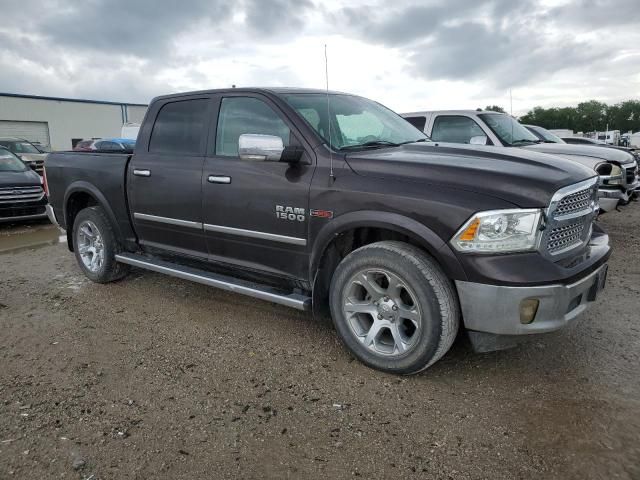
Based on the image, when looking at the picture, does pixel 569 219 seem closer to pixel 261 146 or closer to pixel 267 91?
pixel 261 146

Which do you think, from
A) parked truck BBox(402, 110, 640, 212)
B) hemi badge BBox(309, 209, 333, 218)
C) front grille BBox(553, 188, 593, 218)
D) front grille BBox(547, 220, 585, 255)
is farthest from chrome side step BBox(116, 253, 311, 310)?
parked truck BBox(402, 110, 640, 212)

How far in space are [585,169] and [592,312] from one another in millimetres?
1506

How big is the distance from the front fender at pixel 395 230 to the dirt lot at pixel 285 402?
777mm

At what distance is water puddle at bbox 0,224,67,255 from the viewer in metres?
7.68

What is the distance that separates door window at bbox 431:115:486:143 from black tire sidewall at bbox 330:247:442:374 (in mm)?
4895

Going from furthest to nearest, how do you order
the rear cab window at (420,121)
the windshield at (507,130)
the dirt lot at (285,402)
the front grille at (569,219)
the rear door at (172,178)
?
the rear cab window at (420,121) < the windshield at (507,130) < the rear door at (172,178) < the front grille at (569,219) < the dirt lot at (285,402)

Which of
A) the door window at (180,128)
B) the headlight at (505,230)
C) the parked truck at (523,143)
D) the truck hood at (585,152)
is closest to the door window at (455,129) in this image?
the parked truck at (523,143)

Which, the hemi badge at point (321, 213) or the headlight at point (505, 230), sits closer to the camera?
the headlight at point (505, 230)

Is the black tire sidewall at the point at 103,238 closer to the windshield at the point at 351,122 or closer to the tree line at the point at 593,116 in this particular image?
the windshield at the point at 351,122

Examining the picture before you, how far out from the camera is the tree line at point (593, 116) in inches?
3531

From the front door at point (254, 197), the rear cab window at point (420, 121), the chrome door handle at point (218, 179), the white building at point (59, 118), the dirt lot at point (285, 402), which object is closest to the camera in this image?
the dirt lot at point (285, 402)

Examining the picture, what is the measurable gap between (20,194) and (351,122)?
7.81 metres

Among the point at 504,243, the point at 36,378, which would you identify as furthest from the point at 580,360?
the point at 36,378

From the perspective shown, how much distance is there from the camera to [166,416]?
285cm
